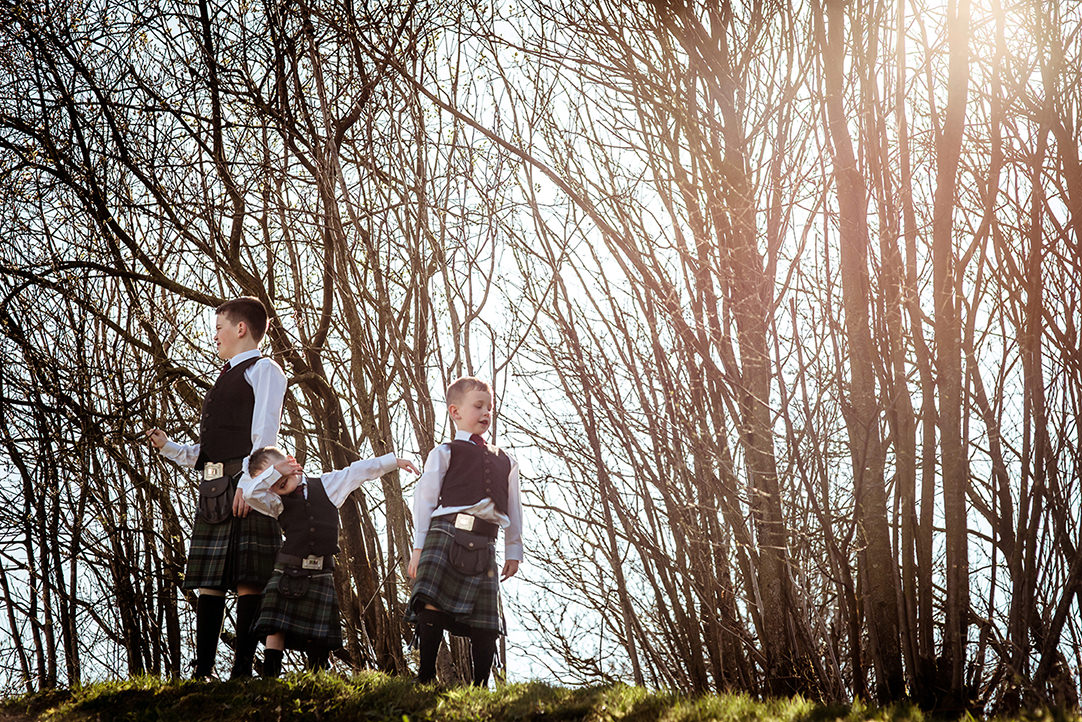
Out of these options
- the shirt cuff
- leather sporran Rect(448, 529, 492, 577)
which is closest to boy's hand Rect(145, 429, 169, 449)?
the shirt cuff

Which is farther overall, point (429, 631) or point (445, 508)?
point (445, 508)

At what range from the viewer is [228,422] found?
3.74 meters

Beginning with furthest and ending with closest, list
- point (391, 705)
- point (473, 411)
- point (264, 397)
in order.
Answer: point (473, 411)
point (264, 397)
point (391, 705)

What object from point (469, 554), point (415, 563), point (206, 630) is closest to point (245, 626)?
point (206, 630)

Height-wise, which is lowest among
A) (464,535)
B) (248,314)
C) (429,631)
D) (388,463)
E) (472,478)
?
(429,631)

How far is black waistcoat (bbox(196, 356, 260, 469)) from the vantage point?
12.2 ft

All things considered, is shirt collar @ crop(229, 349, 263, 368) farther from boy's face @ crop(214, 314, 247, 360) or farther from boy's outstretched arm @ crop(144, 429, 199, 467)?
boy's outstretched arm @ crop(144, 429, 199, 467)

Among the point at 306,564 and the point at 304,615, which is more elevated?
the point at 306,564

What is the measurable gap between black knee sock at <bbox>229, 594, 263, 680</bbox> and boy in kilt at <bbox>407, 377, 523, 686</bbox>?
0.62m

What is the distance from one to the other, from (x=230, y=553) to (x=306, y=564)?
31cm

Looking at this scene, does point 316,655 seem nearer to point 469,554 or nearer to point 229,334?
point 469,554

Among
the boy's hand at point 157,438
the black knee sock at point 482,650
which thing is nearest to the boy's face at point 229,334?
the boy's hand at point 157,438

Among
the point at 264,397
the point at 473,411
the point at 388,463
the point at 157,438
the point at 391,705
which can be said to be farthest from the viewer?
the point at 473,411

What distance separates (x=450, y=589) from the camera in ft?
12.1
